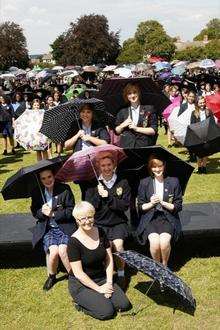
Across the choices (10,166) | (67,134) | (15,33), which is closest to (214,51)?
(15,33)

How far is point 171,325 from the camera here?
5160 mm

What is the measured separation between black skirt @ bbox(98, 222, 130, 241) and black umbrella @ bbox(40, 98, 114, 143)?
148 centimetres

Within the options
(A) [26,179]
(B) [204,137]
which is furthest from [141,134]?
(B) [204,137]

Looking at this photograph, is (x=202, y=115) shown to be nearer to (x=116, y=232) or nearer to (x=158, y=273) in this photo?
(x=116, y=232)

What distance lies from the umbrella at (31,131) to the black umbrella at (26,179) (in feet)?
18.2

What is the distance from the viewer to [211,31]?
156500mm

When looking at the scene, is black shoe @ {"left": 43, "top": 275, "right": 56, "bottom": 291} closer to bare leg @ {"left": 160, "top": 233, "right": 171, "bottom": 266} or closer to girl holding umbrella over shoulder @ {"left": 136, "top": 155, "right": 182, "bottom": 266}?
girl holding umbrella over shoulder @ {"left": 136, "top": 155, "right": 182, "bottom": 266}

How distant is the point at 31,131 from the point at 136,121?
519 centimetres

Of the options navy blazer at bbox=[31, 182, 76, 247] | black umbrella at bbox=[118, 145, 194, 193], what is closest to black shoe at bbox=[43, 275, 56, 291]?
navy blazer at bbox=[31, 182, 76, 247]

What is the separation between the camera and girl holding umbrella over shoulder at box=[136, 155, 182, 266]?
6.00 m

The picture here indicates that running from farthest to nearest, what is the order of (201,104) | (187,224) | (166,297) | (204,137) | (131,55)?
(131,55) < (201,104) < (204,137) < (187,224) < (166,297)

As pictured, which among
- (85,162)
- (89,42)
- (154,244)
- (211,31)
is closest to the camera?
(85,162)

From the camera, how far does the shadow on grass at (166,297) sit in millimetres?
5465

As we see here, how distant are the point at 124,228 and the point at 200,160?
5.94m
